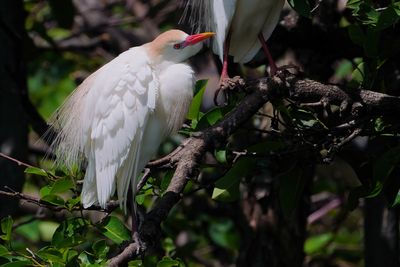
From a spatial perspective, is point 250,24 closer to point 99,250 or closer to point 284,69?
point 284,69

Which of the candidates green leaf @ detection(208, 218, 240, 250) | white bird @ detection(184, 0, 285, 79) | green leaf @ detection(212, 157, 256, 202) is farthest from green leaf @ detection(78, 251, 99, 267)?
green leaf @ detection(208, 218, 240, 250)

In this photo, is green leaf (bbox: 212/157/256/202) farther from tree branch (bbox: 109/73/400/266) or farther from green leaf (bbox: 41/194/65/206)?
green leaf (bbox: 41/194/65/206)

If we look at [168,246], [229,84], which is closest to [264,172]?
[168,246]

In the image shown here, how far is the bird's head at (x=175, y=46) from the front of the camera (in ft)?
8.48

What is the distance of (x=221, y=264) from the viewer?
448 cm

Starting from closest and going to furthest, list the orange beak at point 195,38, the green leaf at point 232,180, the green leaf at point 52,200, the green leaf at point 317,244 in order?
the green leaf at point 52,200, the green leaf at point 232,180, the orange beak at point 195,38, the green leaf at point 317,244

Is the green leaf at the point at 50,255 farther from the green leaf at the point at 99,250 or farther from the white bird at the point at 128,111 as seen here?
the white bird at the point at 128,111

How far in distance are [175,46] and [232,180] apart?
45cm

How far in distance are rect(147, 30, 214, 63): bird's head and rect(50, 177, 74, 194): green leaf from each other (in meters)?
0.49

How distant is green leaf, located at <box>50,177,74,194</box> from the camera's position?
7.63 feet

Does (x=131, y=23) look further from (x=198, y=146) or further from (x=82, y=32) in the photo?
(x=198, y=146)

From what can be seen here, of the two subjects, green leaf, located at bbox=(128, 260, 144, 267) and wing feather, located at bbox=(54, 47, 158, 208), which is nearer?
green leaf, located at bbox=(128, 260, 144, 267)

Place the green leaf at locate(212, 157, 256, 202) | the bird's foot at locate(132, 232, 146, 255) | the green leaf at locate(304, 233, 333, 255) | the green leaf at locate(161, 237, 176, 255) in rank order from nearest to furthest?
1. the bird's foot at locate(132, 232, 146, 255)
2. the green leaf at locate(212, 157, 256, 202)
3. the green leaf at locate(161, 237, 176, 255)
4. the green leaf at locate(304, 233, 333, 255)

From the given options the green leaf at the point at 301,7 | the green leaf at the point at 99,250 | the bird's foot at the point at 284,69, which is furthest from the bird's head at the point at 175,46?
the green leaf at the point at 99,250
